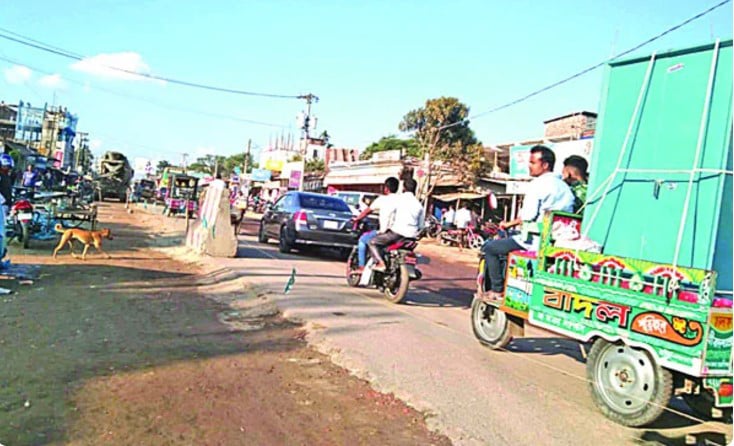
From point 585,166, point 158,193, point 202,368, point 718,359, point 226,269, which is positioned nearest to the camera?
point 718,359

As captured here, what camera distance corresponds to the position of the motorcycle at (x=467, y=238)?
24719 millimetres

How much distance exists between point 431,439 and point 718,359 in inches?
71.6

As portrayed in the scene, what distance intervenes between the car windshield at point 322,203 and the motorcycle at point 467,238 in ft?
33.8

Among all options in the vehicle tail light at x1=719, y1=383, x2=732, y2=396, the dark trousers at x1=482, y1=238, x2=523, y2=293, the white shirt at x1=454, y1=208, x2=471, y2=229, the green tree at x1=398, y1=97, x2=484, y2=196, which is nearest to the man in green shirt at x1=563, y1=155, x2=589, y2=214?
the dark trousers at x1=482, y1=238, x2=523, y2=293

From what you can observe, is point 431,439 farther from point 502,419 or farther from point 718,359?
point 718,359

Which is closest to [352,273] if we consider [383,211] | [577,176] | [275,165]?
[383,211]

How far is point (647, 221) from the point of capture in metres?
4.79

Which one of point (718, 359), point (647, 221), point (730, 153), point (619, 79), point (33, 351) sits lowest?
point (33, 351)

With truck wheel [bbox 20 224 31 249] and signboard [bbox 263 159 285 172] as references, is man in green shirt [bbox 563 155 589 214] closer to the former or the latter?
truck wheel [bbox 20 224 31 249]

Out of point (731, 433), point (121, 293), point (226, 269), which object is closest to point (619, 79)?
point (731, 433)

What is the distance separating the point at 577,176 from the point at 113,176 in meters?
38.9

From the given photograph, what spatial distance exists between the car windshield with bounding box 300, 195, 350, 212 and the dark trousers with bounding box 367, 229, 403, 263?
5646 millimetres

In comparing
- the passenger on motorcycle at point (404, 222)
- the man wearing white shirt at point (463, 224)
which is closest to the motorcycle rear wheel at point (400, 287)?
the passenger on motorcycle at point (404, 222)

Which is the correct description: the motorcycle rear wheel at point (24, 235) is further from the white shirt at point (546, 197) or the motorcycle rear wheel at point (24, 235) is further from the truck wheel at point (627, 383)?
the truck wheel at point (627, 383)
